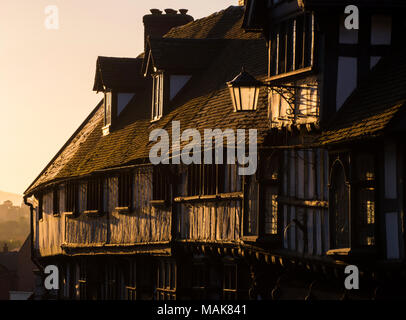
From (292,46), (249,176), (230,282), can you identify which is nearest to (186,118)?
(230,282)

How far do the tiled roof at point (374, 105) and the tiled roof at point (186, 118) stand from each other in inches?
112

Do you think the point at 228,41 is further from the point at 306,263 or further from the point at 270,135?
the point at 306,263

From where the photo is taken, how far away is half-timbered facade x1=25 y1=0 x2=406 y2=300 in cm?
1866

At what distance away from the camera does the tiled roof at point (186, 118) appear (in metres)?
25.2

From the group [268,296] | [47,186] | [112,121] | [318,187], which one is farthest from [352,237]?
[47,186]

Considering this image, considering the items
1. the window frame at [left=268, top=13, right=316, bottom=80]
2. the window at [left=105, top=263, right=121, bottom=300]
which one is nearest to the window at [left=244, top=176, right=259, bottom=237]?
the window frame at [left=268, top=13, right=316, bottom=80]

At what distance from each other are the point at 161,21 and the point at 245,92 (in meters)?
19.6

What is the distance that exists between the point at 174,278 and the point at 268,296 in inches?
204

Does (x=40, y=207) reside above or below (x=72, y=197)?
below

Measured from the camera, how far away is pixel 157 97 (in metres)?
30.8

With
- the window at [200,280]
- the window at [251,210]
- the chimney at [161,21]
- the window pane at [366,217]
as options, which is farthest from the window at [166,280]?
the chimney at [161,21]

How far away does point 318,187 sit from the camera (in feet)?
66.3

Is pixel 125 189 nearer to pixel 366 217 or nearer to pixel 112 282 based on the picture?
pixel 112 282

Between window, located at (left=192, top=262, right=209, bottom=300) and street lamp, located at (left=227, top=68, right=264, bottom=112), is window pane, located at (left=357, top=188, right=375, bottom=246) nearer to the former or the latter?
street lamp, located at (left=227, top=68, right=264, bottom=112)
